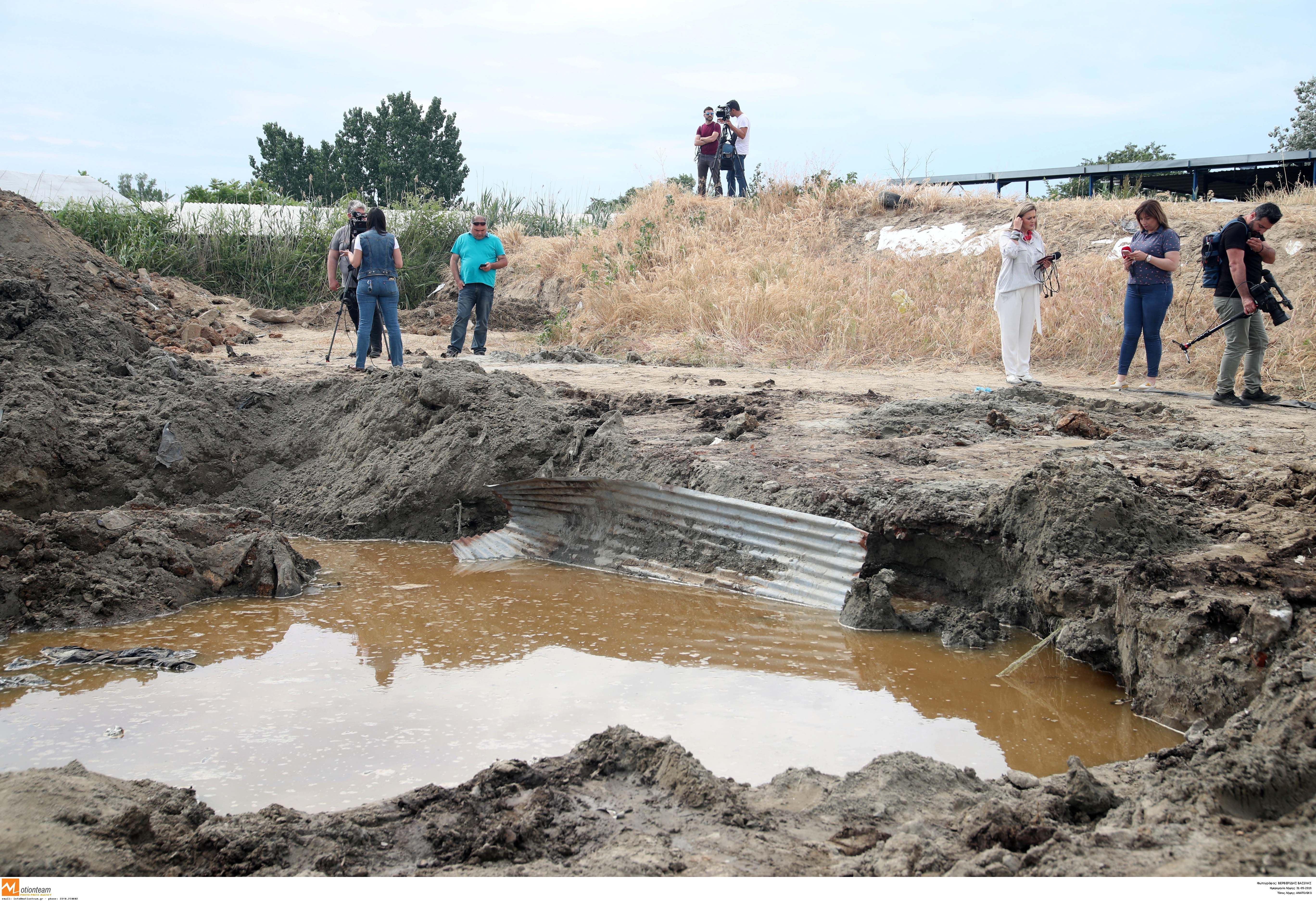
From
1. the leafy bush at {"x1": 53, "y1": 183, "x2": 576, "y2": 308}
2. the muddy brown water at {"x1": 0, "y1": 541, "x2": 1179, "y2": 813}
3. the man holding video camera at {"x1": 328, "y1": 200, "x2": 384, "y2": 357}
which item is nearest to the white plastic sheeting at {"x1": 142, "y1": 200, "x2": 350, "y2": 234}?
the leafy bush at {"x1": 53, "y1": 183, "x2": 576, "y2": 308}

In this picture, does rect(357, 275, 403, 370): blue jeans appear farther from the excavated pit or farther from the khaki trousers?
the khaki trousers

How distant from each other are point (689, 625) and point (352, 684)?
1.42m

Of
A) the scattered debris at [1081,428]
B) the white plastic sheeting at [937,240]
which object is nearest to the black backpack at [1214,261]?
the scattered debris at [1081,428]

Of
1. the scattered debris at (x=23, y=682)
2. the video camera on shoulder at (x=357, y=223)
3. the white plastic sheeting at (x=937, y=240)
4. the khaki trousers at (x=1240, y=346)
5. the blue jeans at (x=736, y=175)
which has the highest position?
the blue jeans at (x=736, y=175)

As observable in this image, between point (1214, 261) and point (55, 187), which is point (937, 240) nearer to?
point (1214, 261)

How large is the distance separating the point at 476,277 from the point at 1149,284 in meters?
6.78

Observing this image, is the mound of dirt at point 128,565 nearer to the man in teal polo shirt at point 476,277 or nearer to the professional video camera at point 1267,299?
the man in teal polo shirt at point 476,277

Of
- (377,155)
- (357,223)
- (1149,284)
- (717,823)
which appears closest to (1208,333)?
(1149,284)

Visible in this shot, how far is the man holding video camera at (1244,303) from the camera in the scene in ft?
21.1

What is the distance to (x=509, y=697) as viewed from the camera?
296cm

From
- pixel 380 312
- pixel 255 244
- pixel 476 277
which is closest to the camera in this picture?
pixel 380 312

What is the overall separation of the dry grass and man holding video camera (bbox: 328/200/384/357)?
3.30m

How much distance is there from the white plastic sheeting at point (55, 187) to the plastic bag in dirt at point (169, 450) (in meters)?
12.1

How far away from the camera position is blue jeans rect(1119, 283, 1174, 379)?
286 inches
